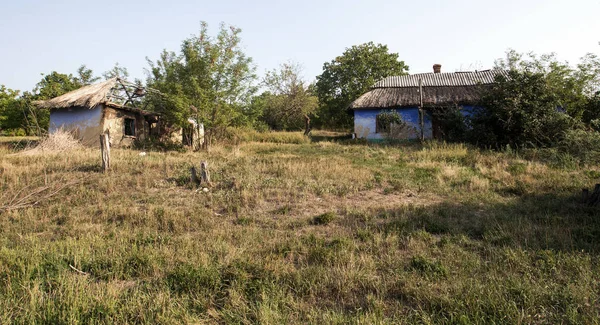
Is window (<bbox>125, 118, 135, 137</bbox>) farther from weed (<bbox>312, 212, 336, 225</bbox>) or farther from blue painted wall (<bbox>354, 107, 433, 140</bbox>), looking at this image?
weed (<bbox>312, 212, 336, 225</bbox>)

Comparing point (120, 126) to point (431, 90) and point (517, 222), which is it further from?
point (431, 90)

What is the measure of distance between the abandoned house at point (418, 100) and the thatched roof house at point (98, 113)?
1344 cm

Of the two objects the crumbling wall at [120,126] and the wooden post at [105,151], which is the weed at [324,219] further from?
the crumbling wall at [120,126]

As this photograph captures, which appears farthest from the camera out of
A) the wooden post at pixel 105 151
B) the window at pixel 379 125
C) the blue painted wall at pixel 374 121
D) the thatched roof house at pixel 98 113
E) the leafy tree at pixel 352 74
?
the leafy tree at pixel 352 74

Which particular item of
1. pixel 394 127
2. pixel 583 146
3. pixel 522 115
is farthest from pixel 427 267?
pixel 394 127

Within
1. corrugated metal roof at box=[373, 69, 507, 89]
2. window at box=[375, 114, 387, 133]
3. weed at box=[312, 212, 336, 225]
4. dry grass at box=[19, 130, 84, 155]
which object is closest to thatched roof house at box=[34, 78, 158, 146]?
dry grass at box=[19, 130, 84, 155]

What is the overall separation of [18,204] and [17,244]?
264 cm

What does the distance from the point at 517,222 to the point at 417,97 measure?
52.0 ft

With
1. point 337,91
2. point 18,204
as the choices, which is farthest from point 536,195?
point 337,91

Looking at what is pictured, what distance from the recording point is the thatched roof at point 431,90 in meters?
18.9

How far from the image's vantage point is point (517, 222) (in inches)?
207

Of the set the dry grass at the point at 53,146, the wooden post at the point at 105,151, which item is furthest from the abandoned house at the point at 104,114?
the wooden post at the point at 105,151

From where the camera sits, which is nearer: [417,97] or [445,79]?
[417,97]

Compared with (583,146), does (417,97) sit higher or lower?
higher
